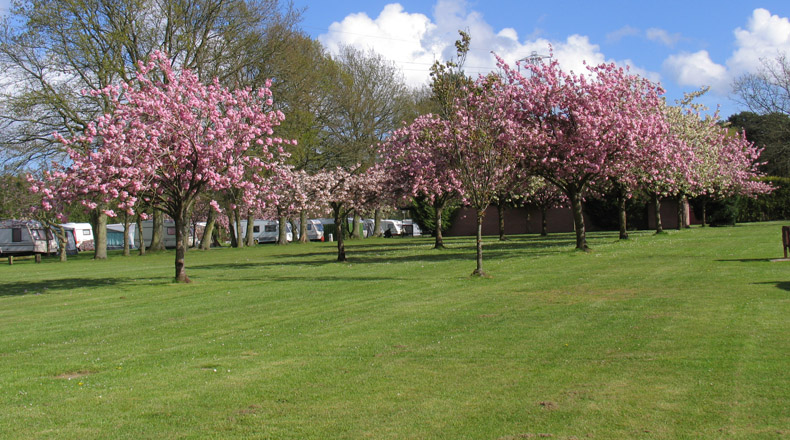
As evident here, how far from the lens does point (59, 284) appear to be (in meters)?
23.6

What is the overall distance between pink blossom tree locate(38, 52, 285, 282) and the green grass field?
3.93 metres

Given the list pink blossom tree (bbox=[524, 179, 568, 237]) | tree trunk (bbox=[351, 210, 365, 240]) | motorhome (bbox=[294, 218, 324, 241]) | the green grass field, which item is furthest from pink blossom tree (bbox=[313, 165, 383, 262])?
motorhome (bbox=[294, 218, 324, 241])

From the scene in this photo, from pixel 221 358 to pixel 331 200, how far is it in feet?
68.6

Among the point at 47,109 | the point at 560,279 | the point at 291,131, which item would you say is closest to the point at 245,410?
the point at 560,279

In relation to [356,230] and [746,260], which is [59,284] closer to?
[746,260]

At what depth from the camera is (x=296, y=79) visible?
144 ft

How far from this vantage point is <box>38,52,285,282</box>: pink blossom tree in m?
19.2

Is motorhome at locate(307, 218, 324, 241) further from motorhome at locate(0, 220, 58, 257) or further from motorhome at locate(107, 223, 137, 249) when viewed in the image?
motorhome at locate(0, 220, 58, 257)

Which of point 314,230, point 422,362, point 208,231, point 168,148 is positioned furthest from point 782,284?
point 314,230

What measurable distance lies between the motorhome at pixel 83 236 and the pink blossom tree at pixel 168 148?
52.8m

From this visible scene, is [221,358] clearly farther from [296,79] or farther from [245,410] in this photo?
[296,79]

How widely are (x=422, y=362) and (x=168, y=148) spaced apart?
14.8 metres

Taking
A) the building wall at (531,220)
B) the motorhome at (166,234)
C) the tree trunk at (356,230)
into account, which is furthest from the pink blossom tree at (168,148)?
the motorhome at (166,234)

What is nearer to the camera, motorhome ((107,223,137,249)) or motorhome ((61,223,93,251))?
motorhome ((61,223,93,251))
